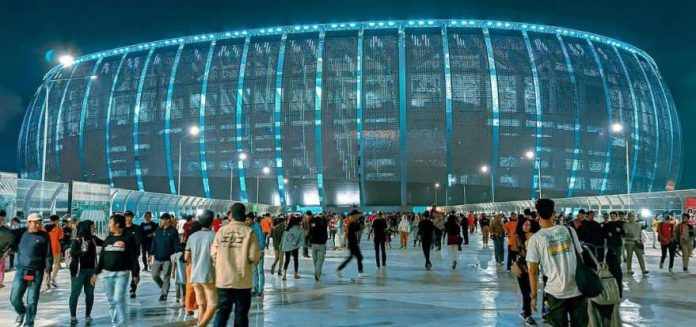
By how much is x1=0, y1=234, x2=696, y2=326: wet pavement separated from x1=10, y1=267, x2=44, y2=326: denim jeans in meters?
0.60

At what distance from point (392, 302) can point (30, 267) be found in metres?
5.47

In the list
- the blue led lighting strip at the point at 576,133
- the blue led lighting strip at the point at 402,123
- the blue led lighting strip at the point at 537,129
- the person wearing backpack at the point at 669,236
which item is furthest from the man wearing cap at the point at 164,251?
the blue led lighting strip at the point at 576,133

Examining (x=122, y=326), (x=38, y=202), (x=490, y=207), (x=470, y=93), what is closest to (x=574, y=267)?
(x=122, y=326)

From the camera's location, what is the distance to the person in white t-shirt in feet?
17.1

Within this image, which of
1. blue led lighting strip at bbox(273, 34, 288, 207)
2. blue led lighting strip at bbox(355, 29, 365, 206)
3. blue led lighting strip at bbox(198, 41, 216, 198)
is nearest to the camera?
blue led lighting strip at bbox(355, 29, 365, 206)

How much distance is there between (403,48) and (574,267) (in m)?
68.7

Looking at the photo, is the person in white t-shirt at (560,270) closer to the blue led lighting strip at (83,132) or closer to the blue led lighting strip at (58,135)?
the blue led lighting strip at (83,132)

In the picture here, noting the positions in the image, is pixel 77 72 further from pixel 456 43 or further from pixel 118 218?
pixel 118 218

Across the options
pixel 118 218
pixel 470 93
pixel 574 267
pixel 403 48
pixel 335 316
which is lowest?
pixel 335 316

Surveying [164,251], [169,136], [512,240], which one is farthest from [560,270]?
[169,136]

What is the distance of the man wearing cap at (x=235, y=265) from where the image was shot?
6.05 metres

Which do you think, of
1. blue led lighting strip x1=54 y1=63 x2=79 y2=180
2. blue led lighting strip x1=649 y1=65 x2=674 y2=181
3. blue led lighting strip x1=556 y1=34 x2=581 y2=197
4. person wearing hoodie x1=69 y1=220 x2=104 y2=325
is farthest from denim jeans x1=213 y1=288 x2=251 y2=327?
blue led lighting strip x1=649 y1=65 x2=674 y2=181

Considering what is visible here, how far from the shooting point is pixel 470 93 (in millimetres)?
71750

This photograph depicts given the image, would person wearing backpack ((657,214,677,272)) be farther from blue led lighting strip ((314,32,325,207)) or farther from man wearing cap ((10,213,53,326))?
blue led lighting strip ((314,32,325,207))
